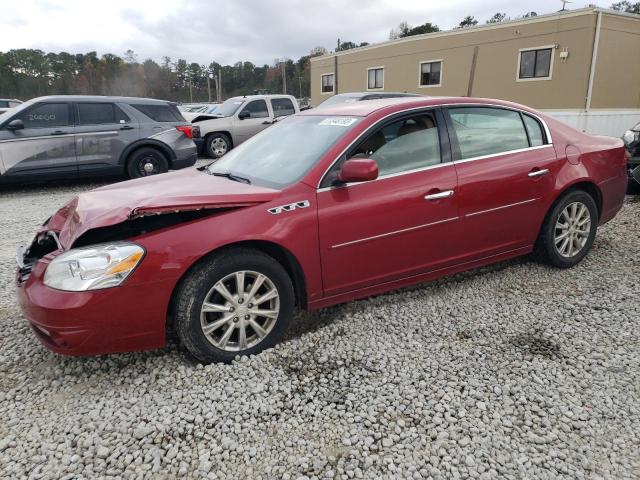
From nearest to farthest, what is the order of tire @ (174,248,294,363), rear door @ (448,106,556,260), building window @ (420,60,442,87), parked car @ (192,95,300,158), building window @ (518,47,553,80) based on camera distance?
tire @ (174,248,294,363) < rear door @ (448,106,556,260) < parked car @ (192,95,300,158) < building window @ (518,47,553,80) < building window @ (420,60,442,87)

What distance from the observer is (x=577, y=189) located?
422 centimetres

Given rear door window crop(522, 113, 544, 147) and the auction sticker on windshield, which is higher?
the auction sticker on windshield

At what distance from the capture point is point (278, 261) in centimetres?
307

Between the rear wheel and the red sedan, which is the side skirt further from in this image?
the rear wheel

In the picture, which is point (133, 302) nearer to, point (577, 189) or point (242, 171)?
point (242, 171)

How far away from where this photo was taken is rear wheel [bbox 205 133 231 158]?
12570mm

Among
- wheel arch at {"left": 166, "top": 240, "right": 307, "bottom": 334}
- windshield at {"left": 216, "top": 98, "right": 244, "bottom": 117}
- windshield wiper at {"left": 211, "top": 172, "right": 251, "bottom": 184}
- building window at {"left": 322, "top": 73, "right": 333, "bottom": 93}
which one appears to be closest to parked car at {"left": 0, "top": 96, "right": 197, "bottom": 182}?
windshield at {"left": 216, "top": 98, "right": 244, "bottom": 117}

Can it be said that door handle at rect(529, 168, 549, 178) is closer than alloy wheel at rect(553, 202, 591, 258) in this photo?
Yes

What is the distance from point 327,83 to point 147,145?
23.9m

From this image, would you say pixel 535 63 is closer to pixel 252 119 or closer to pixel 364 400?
pixel 252 119

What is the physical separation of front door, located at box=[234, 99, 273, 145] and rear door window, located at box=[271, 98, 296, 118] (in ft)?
0.64

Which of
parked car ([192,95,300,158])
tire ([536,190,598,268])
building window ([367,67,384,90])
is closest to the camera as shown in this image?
tire ([536,190,598,268])

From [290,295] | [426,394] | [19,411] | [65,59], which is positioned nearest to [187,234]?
[290,295]

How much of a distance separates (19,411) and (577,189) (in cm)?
445
